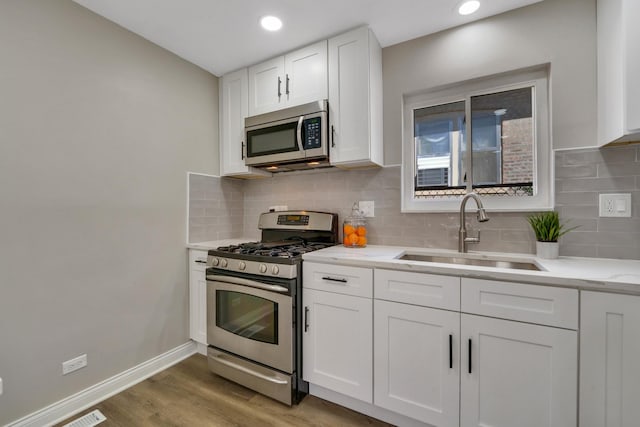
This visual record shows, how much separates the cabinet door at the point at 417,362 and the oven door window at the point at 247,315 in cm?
66

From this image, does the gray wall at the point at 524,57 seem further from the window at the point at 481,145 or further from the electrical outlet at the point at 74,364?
the electrical outlet at the point at 74,364

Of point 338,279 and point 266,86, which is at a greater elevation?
point 266,86

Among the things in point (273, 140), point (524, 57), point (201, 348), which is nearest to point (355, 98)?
point (273, 140)

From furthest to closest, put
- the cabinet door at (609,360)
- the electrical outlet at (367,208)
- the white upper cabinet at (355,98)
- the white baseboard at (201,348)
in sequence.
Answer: the white baseboard at (201,348) → the electrical outlet at (367,208) → the white upper cabinet at (355,98) → the cabinet door at (609,360)

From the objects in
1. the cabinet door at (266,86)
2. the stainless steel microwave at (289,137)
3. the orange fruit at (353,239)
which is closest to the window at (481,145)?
the orange fruit at (353,239)

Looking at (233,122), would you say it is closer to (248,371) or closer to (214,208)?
(214,208)

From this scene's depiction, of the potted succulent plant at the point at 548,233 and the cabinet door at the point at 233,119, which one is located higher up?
the cabinet door at the point at 233,119

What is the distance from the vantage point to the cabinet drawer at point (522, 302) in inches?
45.0

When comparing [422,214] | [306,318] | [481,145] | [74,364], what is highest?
[481,145]

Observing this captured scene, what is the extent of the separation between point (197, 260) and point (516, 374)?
221cm

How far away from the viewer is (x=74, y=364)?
5.42 feet

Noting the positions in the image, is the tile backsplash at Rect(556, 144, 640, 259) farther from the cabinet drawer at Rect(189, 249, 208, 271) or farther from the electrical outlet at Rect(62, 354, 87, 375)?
the electrical outlet at Rect(62, 354, 87, 375)

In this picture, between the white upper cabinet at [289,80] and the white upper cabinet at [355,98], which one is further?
the white upper cabinet at [289,80]

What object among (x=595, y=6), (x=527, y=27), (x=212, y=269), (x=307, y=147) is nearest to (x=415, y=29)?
(x=527, y=27)
